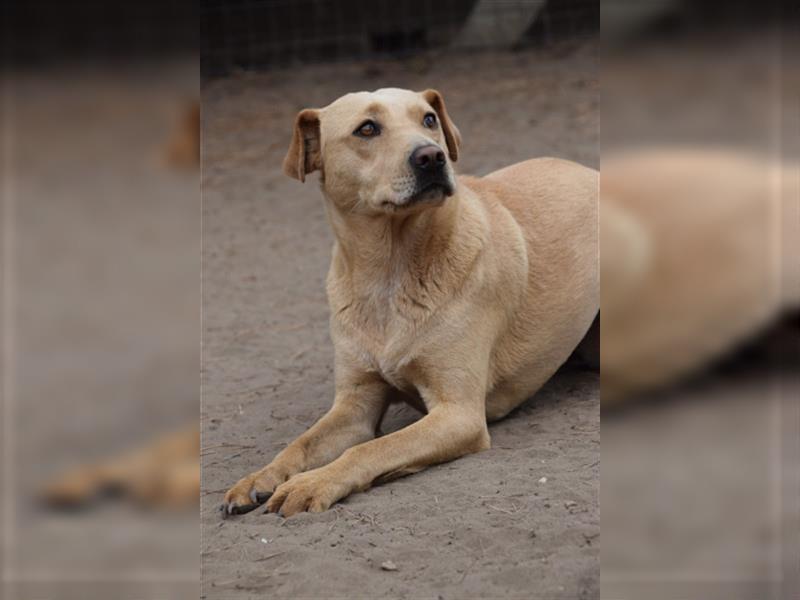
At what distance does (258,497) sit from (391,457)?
1.51ft

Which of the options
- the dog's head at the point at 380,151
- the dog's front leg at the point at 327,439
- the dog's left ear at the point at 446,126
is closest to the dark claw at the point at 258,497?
the dog's front leg at the point at 327,439

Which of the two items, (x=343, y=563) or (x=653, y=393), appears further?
(x=343, y=563)

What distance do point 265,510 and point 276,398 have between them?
1.42m

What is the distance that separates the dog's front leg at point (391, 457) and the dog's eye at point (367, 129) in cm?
100

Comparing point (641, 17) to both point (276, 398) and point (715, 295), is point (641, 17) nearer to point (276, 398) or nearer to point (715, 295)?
point (715, 295)

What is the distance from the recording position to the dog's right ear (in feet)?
13.4

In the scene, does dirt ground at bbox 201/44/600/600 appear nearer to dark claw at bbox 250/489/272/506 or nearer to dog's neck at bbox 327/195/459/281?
dark claw at bbox 250/489/272/506

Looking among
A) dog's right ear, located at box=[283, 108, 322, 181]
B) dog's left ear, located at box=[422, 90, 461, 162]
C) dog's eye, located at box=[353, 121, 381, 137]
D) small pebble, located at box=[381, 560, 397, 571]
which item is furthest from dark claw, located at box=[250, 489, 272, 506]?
dog's left ear, located at box=[422, 90, 461, 162]

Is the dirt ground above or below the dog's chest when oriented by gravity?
below

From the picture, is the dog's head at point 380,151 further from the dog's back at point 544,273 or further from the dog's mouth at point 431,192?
the dog's back at point 544,273

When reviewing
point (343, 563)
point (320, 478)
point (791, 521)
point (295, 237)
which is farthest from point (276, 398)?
point (791, 521)

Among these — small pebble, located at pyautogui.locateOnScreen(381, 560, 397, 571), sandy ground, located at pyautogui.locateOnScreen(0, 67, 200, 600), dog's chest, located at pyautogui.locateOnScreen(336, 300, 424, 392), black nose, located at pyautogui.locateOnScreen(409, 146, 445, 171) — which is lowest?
small pebble, located at pyautogui.locateOnScreen(381, 560, 397, 571)

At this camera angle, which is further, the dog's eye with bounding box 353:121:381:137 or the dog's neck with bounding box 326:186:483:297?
the dog's neck with bounding box 326:186:483:297

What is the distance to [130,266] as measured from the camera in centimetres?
94
